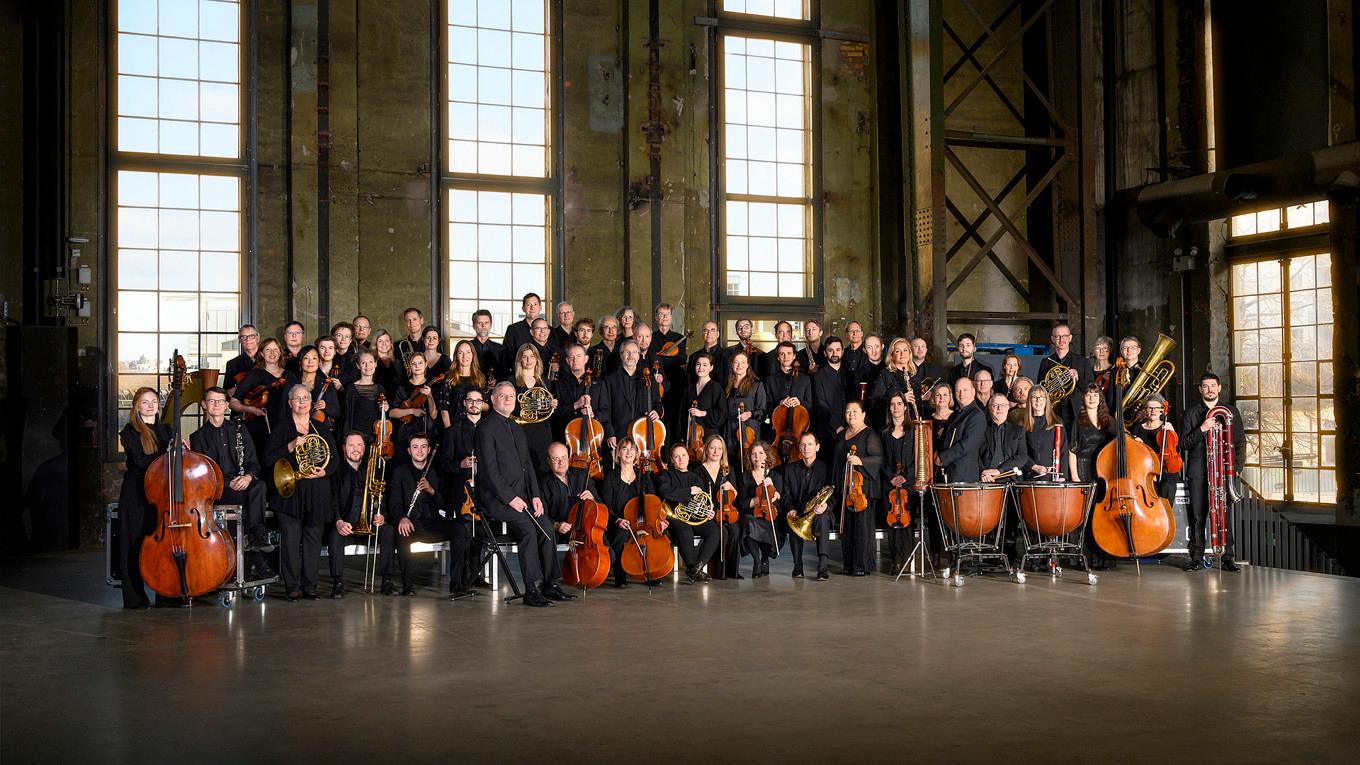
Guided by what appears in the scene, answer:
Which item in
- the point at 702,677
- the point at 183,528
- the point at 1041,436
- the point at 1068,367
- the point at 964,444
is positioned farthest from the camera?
the point at 1068,367

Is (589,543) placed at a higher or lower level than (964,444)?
lower

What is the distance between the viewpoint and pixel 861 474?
26.6 ft

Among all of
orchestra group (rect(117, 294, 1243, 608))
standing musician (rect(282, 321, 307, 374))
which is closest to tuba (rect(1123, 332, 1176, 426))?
orchestra group (rect(117, 294, 1243, 608))

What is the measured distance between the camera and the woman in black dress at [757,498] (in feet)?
26.6

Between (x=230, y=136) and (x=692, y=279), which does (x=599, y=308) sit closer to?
(x=692, y=279)

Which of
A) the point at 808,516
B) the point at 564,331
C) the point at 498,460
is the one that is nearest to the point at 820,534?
the point at 808,516

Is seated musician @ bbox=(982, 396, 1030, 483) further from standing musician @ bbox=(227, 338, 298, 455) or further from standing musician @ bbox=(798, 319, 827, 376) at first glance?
Answer: standing musician @ bbox=(227, 338, 298, 455)

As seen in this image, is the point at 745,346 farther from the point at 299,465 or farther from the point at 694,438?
the point at 299,465

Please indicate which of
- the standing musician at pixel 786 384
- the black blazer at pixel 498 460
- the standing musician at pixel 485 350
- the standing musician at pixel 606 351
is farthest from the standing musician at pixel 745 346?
the black blazer at pixel 498 460

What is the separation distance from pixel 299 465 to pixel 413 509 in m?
0.71

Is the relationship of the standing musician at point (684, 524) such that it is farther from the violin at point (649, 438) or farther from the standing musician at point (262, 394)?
the standing musician at point (262, 394)

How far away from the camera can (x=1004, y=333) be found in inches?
497

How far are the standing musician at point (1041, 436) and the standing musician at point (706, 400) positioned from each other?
77.9 inches

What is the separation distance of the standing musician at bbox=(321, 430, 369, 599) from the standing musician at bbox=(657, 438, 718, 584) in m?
1.76
